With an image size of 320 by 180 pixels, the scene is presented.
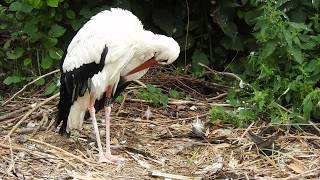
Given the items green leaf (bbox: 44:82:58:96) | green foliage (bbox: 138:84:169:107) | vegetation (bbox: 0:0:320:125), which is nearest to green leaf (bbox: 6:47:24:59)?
vegetation (bbox: 0:0:320:125)

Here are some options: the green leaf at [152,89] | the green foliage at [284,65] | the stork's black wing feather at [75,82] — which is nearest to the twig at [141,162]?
the stork's black wing feather at [75,82]

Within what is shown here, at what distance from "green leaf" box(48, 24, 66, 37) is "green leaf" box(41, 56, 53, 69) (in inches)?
9.2

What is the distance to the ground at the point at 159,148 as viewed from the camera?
509cm

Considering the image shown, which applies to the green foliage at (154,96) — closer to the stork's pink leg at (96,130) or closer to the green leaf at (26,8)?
the stork's pink leg at (96,130)

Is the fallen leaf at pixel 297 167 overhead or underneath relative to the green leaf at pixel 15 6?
underneath

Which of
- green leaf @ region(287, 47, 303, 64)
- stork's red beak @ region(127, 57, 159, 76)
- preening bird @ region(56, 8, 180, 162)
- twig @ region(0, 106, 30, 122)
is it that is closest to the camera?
preening bird @ region(56, 8, 180, 162)

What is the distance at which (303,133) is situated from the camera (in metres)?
5.71

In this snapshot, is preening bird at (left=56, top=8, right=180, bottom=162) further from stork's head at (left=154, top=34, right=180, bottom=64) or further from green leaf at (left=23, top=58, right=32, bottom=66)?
green leaf at (left=23, top=58, right=32, bottom=66)

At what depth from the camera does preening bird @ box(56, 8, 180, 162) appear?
5207 mm

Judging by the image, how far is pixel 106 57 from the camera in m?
5.21

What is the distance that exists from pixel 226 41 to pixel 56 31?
1774mm

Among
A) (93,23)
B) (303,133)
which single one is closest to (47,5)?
(93,23)

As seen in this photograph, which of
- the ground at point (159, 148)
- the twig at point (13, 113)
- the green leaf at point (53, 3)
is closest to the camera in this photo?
the ground at point (159, 148)

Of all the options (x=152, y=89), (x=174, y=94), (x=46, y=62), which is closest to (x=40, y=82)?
(x=46, y=62)
